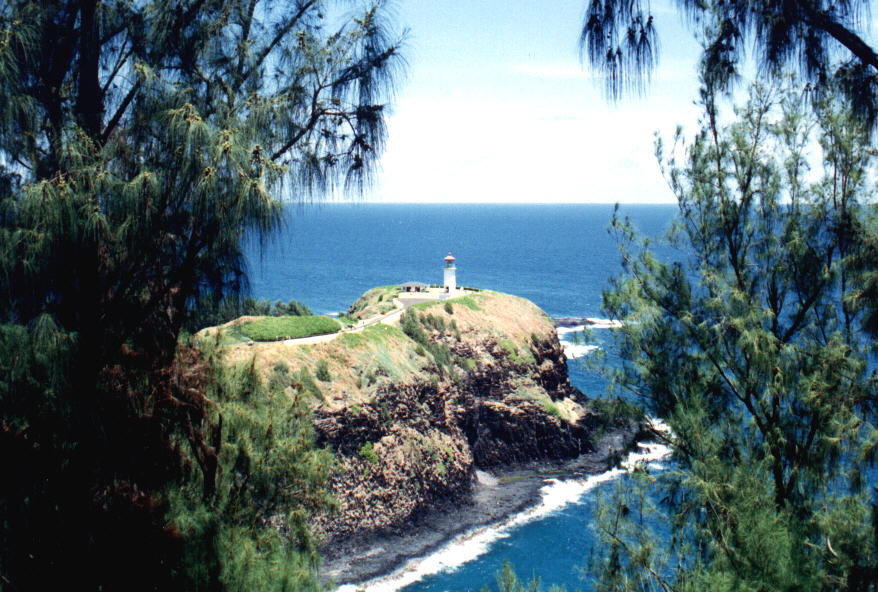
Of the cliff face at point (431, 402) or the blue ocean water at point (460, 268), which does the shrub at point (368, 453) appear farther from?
the blue ocean water at point (460, 268)

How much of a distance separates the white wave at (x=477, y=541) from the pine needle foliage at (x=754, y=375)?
12.6 meters

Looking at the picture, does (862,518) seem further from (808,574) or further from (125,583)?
(125,583)

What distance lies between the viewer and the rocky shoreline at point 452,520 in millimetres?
28781

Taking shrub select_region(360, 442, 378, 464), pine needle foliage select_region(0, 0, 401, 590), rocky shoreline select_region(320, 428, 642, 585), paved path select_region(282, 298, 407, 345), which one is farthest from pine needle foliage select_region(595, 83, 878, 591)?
paved path select_region(282, 298, 407, 345)

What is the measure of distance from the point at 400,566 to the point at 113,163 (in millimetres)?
24691

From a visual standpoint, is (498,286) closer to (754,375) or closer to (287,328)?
(287,328)

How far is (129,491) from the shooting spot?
26.5ft

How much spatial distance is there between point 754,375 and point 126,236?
8689 millimetres

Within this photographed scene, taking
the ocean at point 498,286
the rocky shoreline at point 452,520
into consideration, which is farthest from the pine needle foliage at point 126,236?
the rocky shoreline at point 452,520

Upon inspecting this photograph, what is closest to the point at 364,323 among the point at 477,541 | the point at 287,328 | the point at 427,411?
the point at 287,328

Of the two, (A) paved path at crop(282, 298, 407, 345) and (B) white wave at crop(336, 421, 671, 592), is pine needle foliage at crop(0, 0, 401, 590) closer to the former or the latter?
(B) white wave at crop(336, 421, 671, 592)

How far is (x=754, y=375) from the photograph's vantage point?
420 inches

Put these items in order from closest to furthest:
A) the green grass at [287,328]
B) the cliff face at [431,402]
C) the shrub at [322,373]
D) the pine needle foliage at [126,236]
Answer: the pine needle foliage at [126,236], the cliff face at [431,402], the shrub at [322,373], the green grass at [287,328]

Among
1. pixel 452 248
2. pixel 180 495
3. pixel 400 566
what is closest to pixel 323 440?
pixel 400 566
